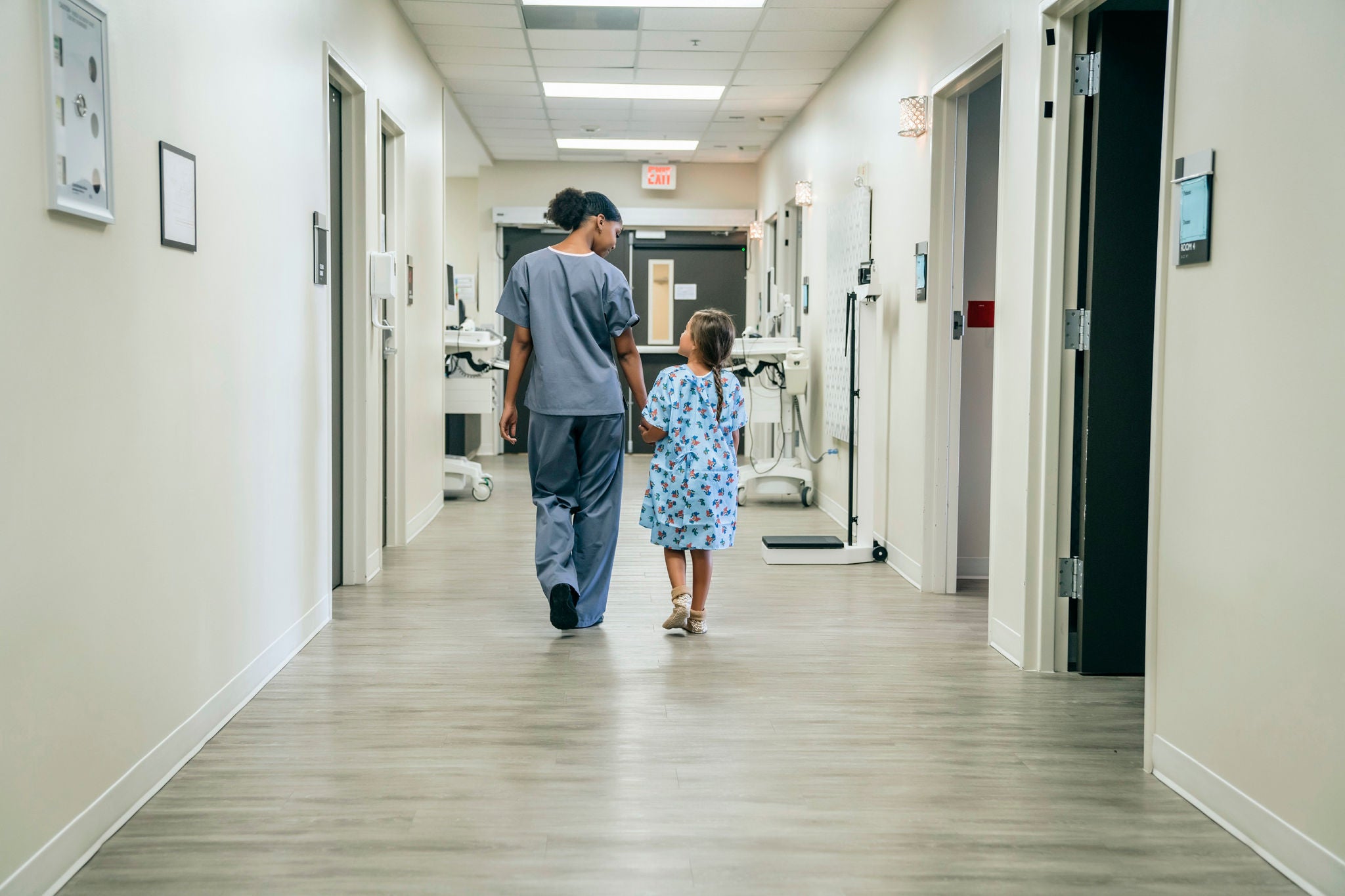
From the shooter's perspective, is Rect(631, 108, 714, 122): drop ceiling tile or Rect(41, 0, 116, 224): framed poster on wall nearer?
Rect(41, 0, 116, 224): framed poster on wall

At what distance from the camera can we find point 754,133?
859 cm

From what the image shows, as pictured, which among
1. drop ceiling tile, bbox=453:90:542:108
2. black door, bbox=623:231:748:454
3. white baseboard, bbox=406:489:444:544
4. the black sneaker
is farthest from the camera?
black door, bbox=623:231:748:454

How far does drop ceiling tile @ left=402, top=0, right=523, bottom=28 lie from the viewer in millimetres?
5145

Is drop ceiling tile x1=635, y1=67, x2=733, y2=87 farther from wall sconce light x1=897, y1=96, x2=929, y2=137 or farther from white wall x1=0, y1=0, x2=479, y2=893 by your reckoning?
white wall x1=0, y1=0, x2=479, y2=893

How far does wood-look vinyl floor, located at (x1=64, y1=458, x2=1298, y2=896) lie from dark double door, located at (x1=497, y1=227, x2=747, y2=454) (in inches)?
261

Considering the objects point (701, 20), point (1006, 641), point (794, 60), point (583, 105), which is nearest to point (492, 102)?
point (583, 105)

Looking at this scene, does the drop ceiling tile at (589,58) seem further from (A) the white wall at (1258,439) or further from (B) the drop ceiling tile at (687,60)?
(A) the white wall at (1258,439)

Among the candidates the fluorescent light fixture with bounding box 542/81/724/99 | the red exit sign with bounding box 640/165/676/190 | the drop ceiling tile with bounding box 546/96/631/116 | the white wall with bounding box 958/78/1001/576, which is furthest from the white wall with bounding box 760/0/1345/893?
the red exit sign with bounding box 640/165/676/190

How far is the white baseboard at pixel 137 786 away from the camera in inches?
72.5

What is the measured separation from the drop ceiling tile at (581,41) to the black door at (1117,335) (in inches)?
120

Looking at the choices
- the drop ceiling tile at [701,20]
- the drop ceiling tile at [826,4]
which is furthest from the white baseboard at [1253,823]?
the drop ceiling tile at [701,20]

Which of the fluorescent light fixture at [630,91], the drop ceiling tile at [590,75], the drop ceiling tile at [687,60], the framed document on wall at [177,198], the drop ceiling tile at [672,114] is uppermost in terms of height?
the drop ceiling tile at [672,114]

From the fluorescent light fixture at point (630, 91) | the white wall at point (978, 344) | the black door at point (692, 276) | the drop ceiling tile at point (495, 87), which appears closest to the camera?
Answer: the white wall at point (978, 344)

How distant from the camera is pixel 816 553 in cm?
→ 509
